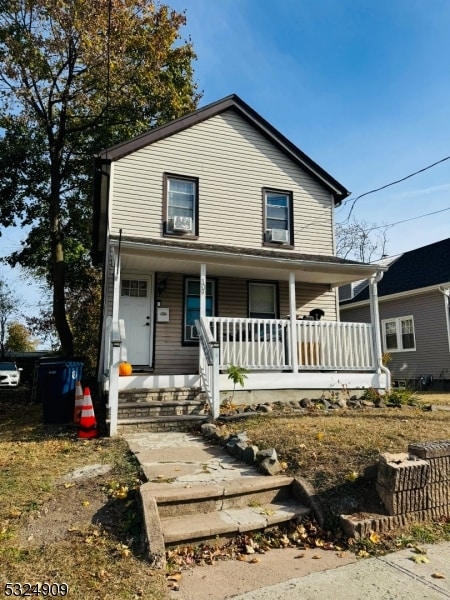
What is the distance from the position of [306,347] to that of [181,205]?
4675 millimetres

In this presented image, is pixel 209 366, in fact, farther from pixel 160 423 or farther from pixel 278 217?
pixel 278 217

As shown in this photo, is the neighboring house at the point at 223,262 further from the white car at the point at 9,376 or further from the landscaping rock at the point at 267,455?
the white car at the point at 9,376

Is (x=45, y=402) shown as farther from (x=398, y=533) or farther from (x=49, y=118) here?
(x=49, y=118)

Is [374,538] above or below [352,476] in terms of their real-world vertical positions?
below

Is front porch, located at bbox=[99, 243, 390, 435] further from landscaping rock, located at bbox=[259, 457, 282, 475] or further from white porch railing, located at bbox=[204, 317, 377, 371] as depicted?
landscaping rock, located at bbox=[259, 457, 282, 475]

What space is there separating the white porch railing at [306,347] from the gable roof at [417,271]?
24.6 ft

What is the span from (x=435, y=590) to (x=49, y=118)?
1913 centimetres

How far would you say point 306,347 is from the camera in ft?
30.7

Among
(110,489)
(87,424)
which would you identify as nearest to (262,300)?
(87,424)

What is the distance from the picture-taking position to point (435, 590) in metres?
2.88

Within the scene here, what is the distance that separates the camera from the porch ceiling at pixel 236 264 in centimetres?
874

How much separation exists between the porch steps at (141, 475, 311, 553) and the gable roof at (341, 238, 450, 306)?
1345cm

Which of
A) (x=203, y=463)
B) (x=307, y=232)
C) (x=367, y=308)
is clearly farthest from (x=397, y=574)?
(x=367, y=308)

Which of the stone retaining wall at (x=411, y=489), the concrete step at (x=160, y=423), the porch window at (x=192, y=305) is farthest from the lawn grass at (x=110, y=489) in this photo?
the porch window at (x=192, y=305)
